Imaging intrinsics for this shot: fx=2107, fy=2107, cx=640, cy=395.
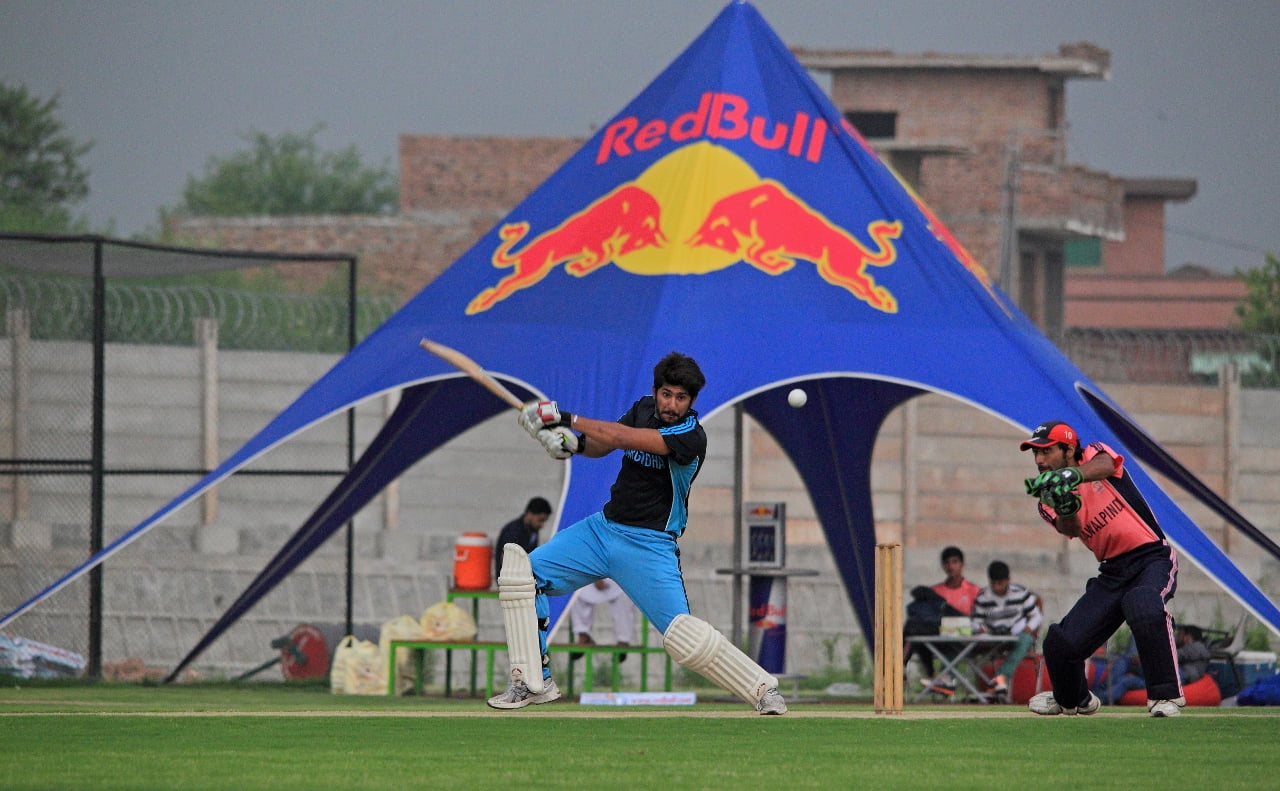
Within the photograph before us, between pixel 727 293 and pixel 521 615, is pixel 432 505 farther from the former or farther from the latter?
pixel 521 615

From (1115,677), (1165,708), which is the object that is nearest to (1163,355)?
(1115,677)

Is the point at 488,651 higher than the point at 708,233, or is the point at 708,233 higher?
the point at 708,233

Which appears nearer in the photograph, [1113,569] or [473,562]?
[1113,569]

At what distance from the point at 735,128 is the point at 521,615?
238 inches

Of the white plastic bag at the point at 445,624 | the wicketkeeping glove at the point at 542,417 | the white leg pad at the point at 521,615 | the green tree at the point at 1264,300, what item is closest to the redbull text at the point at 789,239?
the white plastic bag at the point at 445,624

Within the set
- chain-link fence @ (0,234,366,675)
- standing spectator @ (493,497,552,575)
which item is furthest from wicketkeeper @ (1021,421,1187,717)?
chain-link fence @ (0,234,366,675)

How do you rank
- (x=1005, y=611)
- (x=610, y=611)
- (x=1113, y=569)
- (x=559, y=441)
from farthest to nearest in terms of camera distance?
(x=610, y=611) < (x=1005, y=611) < (x=1113, y=569) < (x=559, y=441)

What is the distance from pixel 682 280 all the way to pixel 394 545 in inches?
346

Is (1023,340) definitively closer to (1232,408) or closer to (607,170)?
(607,170)

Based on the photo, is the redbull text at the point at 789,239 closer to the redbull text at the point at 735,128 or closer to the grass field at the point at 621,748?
the redbull text at the point at 735,128

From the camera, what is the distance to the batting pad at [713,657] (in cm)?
995

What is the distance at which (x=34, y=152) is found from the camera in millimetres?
57562

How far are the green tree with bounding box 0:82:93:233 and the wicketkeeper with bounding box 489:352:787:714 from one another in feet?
157

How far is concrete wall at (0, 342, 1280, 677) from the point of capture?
20.9 m
